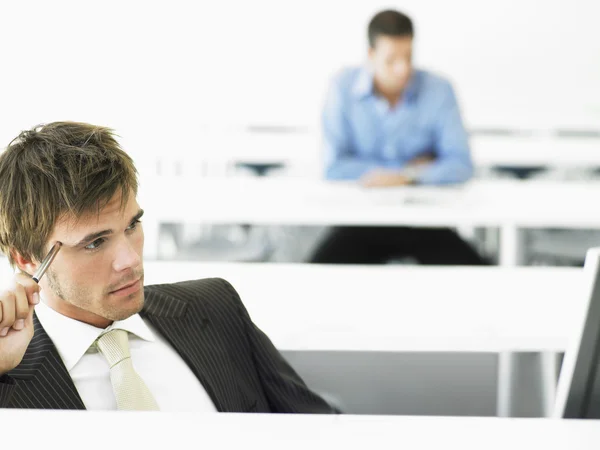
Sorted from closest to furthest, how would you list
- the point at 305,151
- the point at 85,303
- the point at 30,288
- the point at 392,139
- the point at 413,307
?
the point at 30,288 → the point at 85,303 → the point at 413,307 → the point at 392,139 → the point at 305,151

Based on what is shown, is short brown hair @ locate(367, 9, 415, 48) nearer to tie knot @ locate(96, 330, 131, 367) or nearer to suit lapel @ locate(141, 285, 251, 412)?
suit lapel @ locate(141, 285, 251, 412)

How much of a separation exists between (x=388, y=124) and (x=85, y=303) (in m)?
2.44

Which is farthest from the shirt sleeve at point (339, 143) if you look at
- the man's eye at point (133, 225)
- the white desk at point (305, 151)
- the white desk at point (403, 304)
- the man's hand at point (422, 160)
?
the man's eye at point (133, 225)

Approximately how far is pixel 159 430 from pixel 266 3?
16.8 ft

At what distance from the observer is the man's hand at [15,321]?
3.47ft

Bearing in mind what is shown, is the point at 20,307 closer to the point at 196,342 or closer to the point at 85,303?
the point at 85,303

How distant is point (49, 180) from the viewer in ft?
3.75

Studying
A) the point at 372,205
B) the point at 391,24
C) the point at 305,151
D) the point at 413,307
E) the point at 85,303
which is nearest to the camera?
the point at 85,303

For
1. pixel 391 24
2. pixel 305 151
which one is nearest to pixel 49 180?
pixel 391 24

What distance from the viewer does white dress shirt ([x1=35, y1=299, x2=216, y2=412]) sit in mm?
1177

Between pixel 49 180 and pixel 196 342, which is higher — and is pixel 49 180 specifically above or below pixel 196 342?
above

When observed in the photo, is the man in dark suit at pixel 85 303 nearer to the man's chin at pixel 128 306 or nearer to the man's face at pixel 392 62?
the man's chin at pixel 128 306

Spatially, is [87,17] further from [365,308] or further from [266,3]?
[365,308]

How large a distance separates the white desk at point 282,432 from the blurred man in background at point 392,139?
2.27 m
